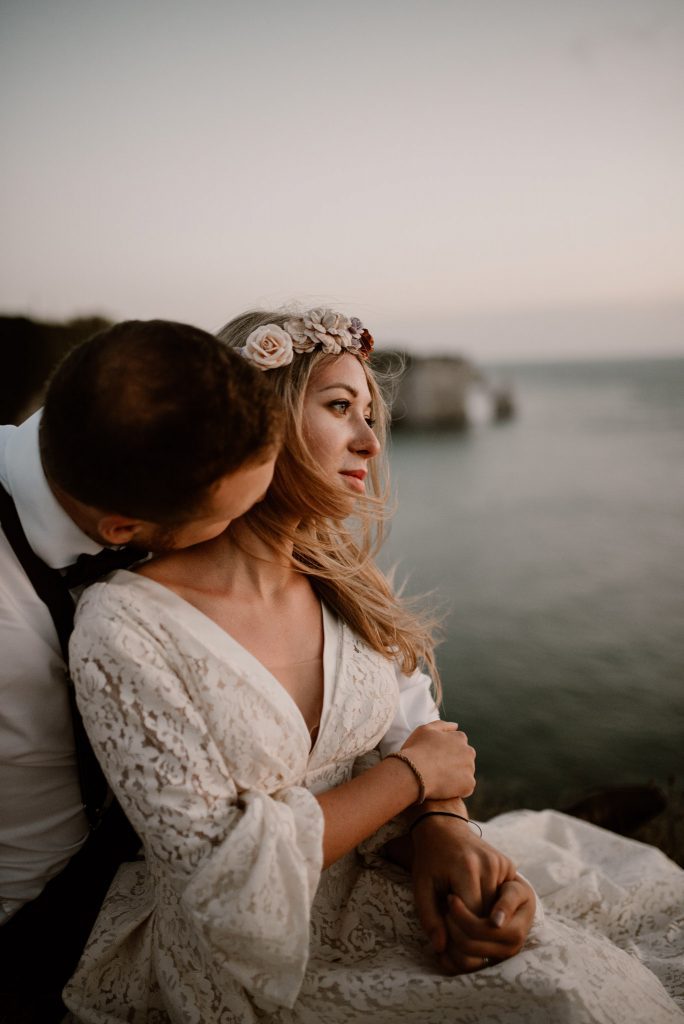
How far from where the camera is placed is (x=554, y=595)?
10.8m

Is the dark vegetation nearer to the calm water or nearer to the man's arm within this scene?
the calm water

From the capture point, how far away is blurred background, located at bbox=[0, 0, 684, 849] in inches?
221

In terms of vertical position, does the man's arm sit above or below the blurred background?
below

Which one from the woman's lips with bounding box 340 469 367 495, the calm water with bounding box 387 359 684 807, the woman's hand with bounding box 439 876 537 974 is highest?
the woman's lips with bounding box 340 469 367 495

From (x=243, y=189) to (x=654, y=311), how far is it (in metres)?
20.7

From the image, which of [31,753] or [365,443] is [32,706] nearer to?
[31,753]

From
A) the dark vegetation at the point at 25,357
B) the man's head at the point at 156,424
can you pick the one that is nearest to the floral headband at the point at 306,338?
the man's head at the point at 156,424

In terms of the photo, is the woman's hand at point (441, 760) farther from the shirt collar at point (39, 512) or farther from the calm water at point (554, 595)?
the calm water at point (554, 595)

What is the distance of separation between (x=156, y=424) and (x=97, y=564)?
0.55 metres

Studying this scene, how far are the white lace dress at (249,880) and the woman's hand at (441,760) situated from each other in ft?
0.41

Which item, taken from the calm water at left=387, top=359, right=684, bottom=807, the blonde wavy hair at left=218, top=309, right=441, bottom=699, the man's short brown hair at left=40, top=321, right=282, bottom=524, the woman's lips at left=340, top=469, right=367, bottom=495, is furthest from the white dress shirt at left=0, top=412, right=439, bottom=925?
the calm water at left=387, top=359, right=684, bottom=807

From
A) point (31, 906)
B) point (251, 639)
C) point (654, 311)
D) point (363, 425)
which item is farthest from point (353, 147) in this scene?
point (654, 311)

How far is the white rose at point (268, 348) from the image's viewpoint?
192 cm

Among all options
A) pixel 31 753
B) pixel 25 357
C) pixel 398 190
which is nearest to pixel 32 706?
pixel 31 753
